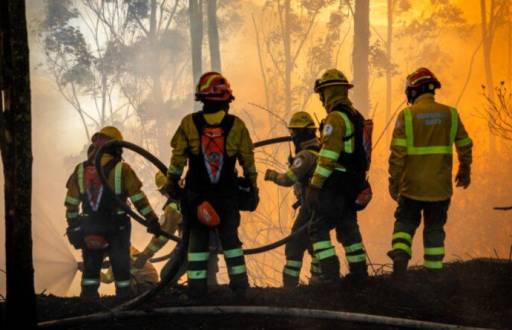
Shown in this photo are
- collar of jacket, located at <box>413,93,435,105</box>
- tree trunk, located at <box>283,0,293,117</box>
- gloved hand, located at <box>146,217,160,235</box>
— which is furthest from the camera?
tree trunk, located at <box>283,0,293,117</box>

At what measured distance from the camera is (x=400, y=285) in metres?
5.71

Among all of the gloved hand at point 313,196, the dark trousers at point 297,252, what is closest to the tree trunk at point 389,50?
the dark trousers at point 297,252

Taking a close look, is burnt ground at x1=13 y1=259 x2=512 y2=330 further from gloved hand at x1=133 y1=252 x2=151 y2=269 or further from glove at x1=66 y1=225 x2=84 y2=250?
gloved hand at x1=133 y1=252 x2=151 y2=269

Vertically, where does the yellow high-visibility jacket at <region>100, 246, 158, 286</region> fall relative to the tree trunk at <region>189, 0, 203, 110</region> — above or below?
below

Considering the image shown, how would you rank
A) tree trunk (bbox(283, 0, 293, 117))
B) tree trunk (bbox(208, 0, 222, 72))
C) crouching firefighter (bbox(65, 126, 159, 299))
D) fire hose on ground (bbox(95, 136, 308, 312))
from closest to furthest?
1. fire hose on ground (bbox(95, 136, 308, 312))
2. crouching firefighter (bbox(65, 126, 159, 299))
3. tree trunk (bbox(208, 0, 222, 72))
4. tree trunk (bbox(283, 0, 293, 117))

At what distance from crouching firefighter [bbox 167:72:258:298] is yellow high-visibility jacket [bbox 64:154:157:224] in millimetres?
1119

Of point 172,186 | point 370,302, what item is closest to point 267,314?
point 370,302

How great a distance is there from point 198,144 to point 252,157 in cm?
51

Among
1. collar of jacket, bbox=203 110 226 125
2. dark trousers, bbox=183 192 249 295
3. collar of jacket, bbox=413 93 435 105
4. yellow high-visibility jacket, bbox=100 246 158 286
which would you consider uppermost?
collar of jacket, bbox=413 93 435 105

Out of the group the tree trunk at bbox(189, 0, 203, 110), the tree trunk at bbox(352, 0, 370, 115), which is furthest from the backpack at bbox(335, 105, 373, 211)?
the tree trunk at bbox(352, 0, 370, 115)

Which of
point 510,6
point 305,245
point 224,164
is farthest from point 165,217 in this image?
point 510,6

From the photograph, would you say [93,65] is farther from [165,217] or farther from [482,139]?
Result: [165,217]

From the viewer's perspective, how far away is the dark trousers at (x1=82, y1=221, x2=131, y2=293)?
23.2ft

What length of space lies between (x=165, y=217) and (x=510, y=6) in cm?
3345
